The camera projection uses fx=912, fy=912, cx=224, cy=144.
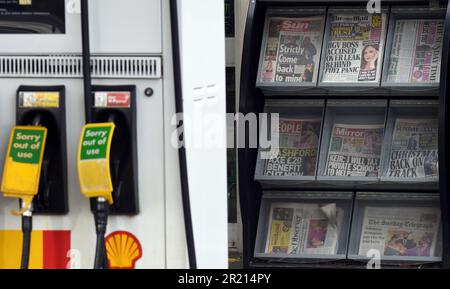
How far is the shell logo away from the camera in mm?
2016

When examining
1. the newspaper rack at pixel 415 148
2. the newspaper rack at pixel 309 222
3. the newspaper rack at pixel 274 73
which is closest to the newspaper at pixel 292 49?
the newspaper rack at pixel 274 73

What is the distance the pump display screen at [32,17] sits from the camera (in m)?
2.00

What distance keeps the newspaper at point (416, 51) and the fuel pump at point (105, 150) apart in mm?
3114

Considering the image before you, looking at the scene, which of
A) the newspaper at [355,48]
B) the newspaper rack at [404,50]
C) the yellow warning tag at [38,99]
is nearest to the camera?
the yellow warning tag at [38,99]

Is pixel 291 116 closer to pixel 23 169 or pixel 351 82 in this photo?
pixel 351 82

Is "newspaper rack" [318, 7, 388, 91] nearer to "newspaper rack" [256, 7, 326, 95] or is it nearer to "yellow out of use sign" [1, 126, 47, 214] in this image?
"newspaper rack" [256, 7, 326, 95]

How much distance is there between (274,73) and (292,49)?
0.18 meters

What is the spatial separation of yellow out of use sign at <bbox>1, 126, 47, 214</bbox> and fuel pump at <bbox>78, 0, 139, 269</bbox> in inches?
3.8

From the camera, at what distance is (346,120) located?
16.8ft

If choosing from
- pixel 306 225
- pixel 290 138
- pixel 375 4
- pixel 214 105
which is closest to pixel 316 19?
pixel 375 4

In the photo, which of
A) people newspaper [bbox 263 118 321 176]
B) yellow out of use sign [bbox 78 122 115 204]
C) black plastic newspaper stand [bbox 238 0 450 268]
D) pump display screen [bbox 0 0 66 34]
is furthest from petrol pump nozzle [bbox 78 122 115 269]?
people newspaper [bbox 263 118 321 176]

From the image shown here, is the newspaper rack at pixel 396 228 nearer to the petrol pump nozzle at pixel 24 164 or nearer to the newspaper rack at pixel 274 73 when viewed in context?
the newspaper rack at pixel 274 73

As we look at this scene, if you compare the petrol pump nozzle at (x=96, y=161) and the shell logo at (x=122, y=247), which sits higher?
the petrol pump nozzle at (x=96, y=161)
